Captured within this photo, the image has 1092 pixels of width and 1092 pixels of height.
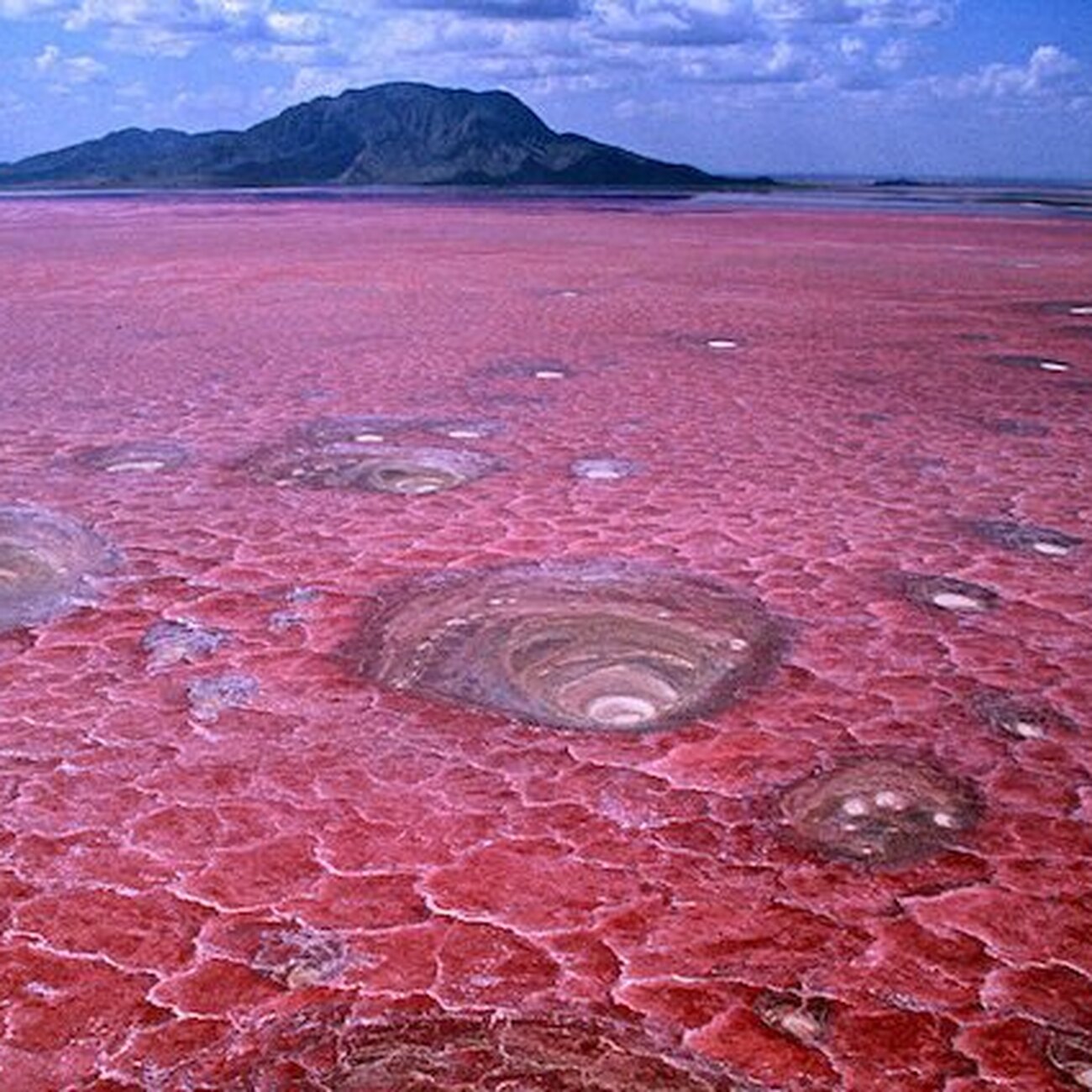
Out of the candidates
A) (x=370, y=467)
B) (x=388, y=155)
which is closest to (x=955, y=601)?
(x=370, y=467)

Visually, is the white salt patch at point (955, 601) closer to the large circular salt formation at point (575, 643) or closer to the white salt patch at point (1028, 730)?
the large circular salt formation at point (575, 643)

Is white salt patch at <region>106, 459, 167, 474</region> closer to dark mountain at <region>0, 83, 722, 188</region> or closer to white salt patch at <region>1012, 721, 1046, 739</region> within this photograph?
white salt patch at <region>1012, 721, 1046, 739</region>

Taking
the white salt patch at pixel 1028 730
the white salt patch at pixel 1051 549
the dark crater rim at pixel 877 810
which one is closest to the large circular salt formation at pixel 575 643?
the dark crater rim at pixel 877 810

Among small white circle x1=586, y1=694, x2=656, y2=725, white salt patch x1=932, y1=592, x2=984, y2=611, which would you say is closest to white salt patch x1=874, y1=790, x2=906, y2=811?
small white circle x1=586, y1=694, x2=656, y2=725

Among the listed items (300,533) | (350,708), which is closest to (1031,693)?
(350,708)

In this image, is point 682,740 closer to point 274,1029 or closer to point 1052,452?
point 274,1029
